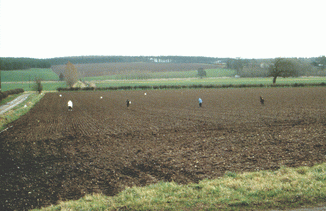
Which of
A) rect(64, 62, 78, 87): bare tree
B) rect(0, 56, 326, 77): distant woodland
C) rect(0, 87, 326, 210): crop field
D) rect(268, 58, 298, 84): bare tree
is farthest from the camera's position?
rect(0, 56, 326, 77): distant woodland

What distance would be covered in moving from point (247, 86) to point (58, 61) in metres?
157

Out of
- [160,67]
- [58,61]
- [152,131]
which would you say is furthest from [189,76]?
[152,131]

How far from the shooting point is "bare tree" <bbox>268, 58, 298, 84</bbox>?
79.0 metres

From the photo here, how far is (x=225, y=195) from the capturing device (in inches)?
266

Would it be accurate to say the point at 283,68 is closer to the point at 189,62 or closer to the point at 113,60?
the point at 189,62

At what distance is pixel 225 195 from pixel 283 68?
273 feet

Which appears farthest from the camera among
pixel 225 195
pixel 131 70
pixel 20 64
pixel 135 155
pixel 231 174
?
pixel 20 64

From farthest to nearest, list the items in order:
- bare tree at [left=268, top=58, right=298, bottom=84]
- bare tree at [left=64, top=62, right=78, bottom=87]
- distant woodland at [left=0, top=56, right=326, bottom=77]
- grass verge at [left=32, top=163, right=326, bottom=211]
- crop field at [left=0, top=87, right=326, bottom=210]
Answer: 1. distant woodland at [left=0, top=56, right=326, bottom=77]
2. bare tree at [left=64, top=62, right=78, bottom=87]
3. bare tree at [left=268, top=58, right=298, bottom=84]
4. crop field at [left=0, top=87, right=326, bottom=210]
5. grass verge at [left=32, top=163, right=326, bottom=211]

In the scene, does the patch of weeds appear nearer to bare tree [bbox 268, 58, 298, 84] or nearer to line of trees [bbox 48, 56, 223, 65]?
bare tree [bbox 268, 58, 298, 84]

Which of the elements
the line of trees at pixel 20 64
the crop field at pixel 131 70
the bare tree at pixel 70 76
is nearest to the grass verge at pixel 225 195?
the bare tree at pixel 70 76

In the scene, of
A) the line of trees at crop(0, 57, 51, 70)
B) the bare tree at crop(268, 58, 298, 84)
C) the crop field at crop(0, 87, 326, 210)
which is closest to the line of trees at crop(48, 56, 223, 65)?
the line of trees at crop(0, 57, 51, 70)

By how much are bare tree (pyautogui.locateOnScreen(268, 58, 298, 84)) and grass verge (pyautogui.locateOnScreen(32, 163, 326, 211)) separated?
79644 millimetres

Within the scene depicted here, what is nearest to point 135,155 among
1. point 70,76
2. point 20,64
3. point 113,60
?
point 70,76

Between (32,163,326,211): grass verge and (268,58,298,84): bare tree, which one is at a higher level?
(268,58,298,84): bare tree
